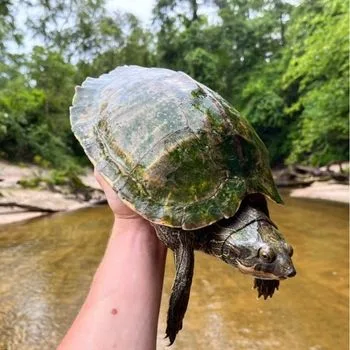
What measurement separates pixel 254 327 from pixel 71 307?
1691 mm

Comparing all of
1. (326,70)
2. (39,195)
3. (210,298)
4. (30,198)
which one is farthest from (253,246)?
(326,70)

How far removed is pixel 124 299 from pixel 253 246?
1.61ft

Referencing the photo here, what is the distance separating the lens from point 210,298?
444cm

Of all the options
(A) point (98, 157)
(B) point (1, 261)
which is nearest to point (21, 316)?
(B) point (1, 261)

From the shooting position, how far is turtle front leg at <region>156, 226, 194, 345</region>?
166 cm

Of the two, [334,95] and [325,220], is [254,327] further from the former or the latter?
[334,95]

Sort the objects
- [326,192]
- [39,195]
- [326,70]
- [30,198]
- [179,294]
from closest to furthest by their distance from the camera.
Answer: [179,294]
[30,198]
[39,195]
[326,70]
[326,192]

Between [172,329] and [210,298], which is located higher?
[172,329]

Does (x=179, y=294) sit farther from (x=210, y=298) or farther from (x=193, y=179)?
(x=210, y=298)

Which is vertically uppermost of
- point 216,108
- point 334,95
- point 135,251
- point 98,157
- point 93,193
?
point 216,108

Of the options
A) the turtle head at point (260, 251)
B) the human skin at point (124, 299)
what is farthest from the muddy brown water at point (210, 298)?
the turtle head at point (260, 251)

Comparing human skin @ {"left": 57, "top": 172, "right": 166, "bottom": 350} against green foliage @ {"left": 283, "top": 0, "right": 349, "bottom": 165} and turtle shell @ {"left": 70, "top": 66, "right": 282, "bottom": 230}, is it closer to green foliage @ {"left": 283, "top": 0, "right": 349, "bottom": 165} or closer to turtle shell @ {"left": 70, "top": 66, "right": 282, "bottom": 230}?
turtle shell @ {"left": 70, "top": 66, "right": 282, "bottom": 230}

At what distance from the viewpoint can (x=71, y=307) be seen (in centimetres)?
422

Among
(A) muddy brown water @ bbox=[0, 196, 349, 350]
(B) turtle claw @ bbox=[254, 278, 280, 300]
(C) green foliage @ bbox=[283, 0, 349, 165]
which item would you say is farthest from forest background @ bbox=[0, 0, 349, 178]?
(B) turtle claw @ bbox=[254, 278, 280, 300]
